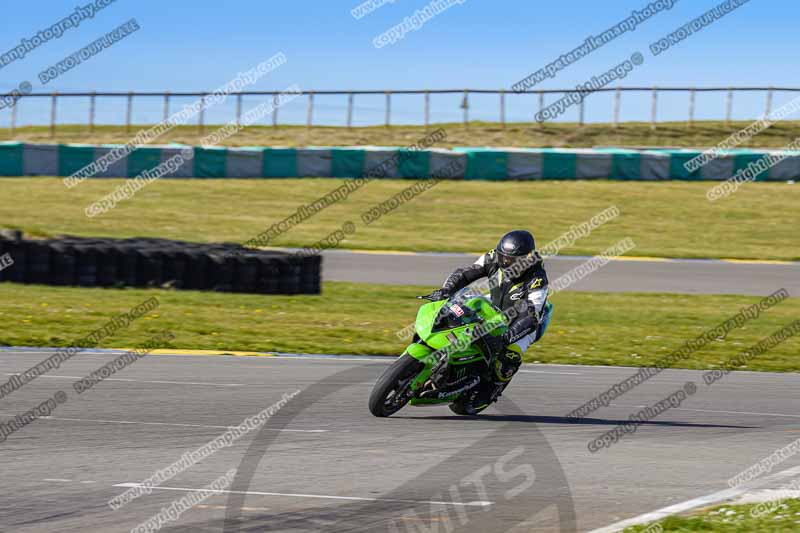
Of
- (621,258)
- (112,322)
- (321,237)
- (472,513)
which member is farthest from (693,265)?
(472,513)

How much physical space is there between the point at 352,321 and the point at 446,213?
604 inches

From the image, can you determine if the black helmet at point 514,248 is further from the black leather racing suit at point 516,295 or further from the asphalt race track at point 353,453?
the asphalt race track at point 353,453

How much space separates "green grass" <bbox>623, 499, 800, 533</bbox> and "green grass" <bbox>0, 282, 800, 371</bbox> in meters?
7.20

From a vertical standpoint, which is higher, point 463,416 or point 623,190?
point 623,190

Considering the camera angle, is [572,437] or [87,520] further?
[572,437]

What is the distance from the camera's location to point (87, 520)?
6211 mm

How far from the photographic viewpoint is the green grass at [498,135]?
42500 mm

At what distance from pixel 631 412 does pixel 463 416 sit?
1706 millimetres

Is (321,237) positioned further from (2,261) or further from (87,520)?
(87,520)

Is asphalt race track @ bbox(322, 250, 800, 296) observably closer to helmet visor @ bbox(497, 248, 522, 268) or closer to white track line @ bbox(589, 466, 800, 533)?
helmet visor @ bbox(497, 248, 522, 268)

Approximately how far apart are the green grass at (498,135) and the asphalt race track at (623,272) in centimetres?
1743

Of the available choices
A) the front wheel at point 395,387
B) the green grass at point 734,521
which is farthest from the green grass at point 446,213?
the green grass at point 734,521

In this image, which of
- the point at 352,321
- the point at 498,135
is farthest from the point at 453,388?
the point at 498,135

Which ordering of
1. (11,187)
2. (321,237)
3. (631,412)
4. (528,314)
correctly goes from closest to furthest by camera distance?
(528,314) → (631,412) → (321,237) → (11,187)
